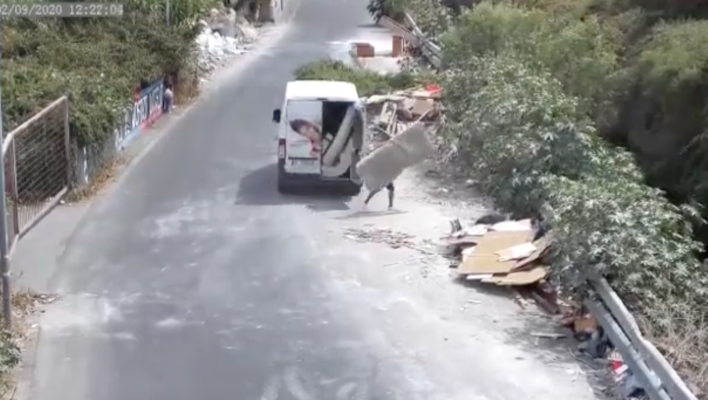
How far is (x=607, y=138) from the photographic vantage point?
2034 cm

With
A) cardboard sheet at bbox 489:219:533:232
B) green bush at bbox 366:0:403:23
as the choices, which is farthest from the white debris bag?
green bush at bbox 366:0:403:23

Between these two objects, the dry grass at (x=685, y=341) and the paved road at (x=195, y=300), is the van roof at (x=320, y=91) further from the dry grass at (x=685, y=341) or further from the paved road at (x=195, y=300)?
the dry grass at (x=685, y=341)

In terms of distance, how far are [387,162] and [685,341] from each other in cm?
920

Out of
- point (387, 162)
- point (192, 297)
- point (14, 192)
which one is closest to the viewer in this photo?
point (192, 297)

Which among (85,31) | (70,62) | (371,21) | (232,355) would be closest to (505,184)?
(232,355)

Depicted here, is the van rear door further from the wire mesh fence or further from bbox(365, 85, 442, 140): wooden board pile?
bbox(365, 85, 442, 140): wooden board pile

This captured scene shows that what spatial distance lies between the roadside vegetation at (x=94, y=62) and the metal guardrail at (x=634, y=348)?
22.9 ft

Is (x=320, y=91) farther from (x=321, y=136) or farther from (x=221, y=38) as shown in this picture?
Answer: (x=221, y=38)

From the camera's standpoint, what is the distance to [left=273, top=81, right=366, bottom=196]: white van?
66.8 ft

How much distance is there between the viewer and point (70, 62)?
2498 cm

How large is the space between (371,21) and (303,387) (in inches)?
1869

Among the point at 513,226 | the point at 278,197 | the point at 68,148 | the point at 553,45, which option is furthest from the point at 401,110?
the point at 513,226

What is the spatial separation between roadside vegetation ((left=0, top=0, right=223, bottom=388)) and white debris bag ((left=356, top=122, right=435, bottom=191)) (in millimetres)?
5471

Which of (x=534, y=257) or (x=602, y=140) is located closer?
(x=534, y=257)
